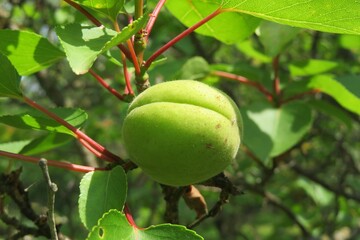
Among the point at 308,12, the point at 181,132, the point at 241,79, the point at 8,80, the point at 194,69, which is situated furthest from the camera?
the point at 241,79

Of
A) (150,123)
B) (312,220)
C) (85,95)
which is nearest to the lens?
(150,123)

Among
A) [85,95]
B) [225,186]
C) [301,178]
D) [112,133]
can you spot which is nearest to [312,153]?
[301,178]

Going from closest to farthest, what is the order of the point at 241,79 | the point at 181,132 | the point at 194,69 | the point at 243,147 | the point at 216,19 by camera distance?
the point at 181,132 < the point at 216,19 < the point at 194,69 < the point at 241,79 < the point at 243,147

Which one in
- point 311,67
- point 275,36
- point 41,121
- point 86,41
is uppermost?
point 86,41

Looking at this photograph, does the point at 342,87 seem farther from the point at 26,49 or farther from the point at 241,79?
the point at 26,49

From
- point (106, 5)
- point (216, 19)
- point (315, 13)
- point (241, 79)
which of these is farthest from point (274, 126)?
point (106, 5)

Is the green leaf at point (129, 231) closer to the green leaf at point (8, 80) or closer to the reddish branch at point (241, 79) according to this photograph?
the green leaf at point (8, 80)

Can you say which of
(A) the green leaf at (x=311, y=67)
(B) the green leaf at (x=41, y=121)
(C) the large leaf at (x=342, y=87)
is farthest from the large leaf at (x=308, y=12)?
(A) the green leaf at (x=311, y=67)

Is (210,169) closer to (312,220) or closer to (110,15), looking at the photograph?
(110,15)
